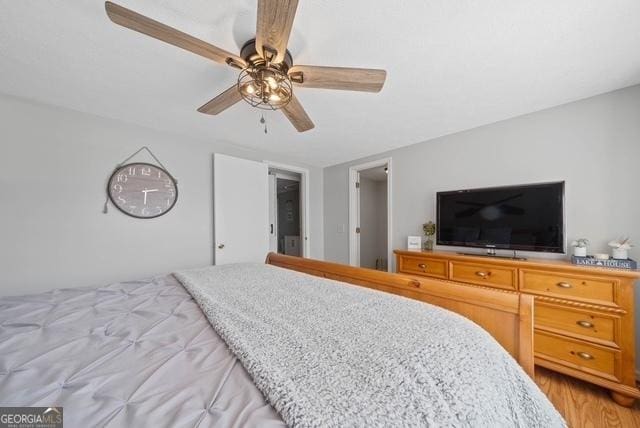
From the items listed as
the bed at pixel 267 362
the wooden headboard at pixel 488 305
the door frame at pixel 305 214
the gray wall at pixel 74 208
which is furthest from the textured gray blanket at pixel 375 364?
the door frame at pixel 305 214

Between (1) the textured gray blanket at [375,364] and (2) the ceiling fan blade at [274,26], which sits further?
(2) the ceiling fan blade at [274,26]

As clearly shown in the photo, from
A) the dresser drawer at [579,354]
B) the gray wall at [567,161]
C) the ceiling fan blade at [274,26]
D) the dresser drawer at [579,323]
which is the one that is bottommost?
the dresser drawer at [579,354]

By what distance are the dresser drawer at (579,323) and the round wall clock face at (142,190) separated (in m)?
3.44

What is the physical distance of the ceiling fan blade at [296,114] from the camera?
1.46 m

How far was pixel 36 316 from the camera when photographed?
1.03 meters

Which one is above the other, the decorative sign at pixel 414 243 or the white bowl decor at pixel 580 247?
the white bowl decor at pixel 580 247

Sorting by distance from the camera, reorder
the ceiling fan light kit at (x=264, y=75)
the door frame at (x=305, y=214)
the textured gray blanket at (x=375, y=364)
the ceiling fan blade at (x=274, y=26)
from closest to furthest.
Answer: the textured gray blanket at (x=375, y=364) < the ceiling fan blade at (x=274, y=26) < the ceiling fan light kit at (x=264, y=75) < the door frame at (x=305, y=214)

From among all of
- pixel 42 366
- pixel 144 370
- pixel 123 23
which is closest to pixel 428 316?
pixel 144 370

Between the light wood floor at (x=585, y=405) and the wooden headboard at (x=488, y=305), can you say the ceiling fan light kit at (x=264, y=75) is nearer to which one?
the wooden headboard at (x=488, y=305)

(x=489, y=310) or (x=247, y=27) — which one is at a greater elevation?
(x=247, y=27)

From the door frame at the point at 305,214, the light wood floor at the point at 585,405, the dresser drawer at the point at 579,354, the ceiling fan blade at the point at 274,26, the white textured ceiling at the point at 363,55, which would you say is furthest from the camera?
the door frame at the point at 305,214

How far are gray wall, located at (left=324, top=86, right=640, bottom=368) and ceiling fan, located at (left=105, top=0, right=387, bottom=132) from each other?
1736mm

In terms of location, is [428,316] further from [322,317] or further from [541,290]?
[541,290]

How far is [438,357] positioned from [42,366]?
1161 millimetres
